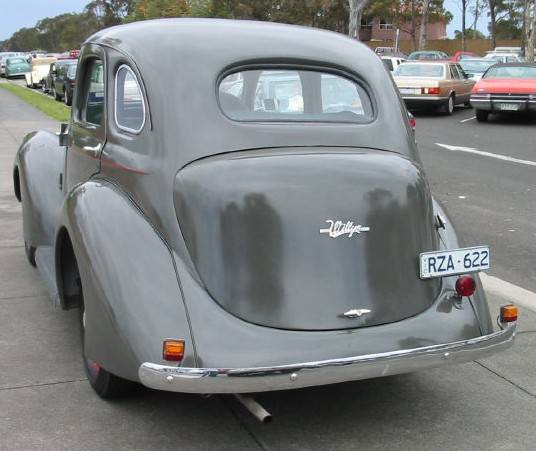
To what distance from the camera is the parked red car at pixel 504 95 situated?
1859cm

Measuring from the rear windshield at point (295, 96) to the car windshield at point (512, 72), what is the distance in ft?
53.7

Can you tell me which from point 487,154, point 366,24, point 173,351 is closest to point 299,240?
point 173,351

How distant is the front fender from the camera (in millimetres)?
3400

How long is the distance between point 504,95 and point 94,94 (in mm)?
15577

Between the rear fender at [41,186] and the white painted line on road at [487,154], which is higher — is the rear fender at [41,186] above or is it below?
above

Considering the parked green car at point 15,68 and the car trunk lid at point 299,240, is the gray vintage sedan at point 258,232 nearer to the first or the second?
the car trunk lid at point 299,240

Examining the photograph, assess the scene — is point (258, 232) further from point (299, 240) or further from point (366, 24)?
point (366, 24)

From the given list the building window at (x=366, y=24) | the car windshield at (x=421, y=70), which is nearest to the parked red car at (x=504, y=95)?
the car windshield at (x=421, y=70)

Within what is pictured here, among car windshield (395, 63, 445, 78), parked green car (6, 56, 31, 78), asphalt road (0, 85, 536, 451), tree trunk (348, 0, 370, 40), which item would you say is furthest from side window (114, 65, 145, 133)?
parked green car (6, 56, 31, 78)

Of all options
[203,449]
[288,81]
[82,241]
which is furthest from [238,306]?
[288,81]

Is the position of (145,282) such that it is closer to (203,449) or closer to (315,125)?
(203,449)

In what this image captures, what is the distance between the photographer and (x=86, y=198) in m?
4.05

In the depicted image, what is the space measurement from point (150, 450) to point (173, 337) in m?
0.55

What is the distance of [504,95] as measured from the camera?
18.8 m
